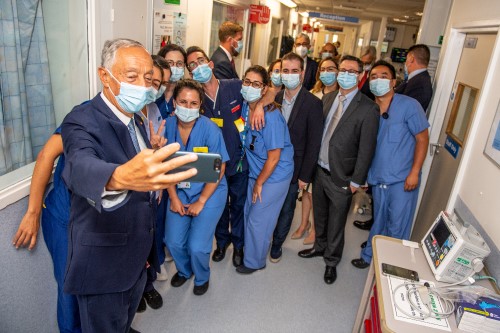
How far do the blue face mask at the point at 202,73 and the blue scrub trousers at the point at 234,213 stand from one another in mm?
727

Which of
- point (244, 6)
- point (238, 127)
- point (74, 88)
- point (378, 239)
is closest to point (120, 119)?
point (74, 88)

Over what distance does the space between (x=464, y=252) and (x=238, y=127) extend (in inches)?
60.4

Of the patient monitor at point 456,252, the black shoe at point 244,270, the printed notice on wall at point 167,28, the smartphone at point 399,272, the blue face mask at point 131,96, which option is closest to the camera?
the blue face mask at point 131,96

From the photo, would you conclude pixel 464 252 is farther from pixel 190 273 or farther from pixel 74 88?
pixel 74 88

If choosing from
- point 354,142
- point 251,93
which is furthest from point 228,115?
point 354,142

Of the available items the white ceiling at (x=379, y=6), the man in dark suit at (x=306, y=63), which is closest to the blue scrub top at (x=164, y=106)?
the man in dark suit at (x=306, y=63)

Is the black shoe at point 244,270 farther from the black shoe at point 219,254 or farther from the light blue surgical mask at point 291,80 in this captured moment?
the light blue surgical mask at point 291,80

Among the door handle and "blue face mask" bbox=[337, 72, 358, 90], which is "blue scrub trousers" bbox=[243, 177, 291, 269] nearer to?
"blue face mask" bbox=[337, 72, 358, 90]

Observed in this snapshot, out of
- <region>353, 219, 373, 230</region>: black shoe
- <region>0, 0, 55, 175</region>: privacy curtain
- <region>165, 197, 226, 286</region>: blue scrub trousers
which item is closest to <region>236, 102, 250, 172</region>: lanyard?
<region>165, 197, 226, 286</region>: blue scrub trousers

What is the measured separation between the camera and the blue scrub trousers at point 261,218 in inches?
96.7

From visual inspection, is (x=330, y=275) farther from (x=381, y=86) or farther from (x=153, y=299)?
(x=381, y=86)

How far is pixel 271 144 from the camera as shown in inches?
89.9

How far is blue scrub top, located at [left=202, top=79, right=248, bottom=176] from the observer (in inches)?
97.3

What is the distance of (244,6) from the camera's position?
5641 millimetres
